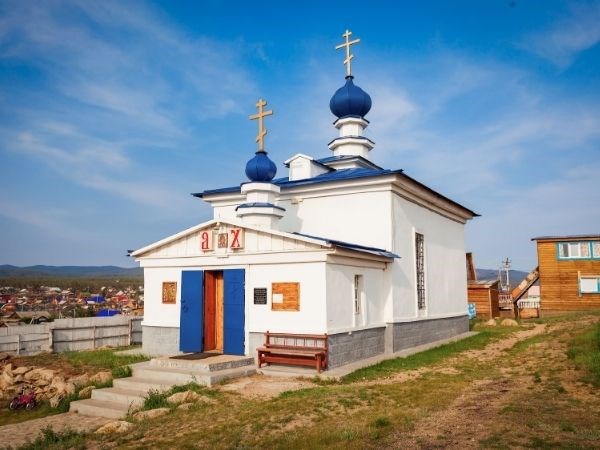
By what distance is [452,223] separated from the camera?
883 inches

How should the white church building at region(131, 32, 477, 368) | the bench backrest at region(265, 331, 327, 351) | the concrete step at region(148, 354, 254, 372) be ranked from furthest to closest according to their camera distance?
the white church building at region(131, 32, 477, 368)
the bench backrest at region(265, 331, 327, 351)
the concrete step at region(148, 354, 254, 372)

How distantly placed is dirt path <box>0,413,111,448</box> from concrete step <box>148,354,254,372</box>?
2333mm

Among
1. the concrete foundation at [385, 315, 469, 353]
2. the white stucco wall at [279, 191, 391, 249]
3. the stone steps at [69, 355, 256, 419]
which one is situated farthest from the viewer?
the white stucco wall at [279, 191, 391, 249]

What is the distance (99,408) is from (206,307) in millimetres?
4769

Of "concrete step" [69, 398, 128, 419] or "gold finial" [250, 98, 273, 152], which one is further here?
"gold finial" [250, 98, 273, 152]

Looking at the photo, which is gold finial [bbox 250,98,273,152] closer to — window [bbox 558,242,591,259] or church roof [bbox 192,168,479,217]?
church roof [bbox 192,168,479,217]

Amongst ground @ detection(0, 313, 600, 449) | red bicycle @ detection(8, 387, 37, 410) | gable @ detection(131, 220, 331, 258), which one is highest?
gable @ detection(131, 220, 331, 258)

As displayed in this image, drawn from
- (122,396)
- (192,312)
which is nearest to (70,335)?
(192,312)

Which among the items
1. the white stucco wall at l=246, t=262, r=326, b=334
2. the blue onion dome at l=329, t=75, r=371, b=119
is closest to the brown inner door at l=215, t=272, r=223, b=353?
the white stucco wall at l=246, t=262, r=326, b=334

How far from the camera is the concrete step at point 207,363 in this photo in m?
12.1

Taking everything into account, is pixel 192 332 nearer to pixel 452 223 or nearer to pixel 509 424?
pixel 509 424

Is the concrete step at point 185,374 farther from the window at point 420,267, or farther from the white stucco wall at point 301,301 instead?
the window at point 420,267

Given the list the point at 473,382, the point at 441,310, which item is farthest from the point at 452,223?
the point at 473,382

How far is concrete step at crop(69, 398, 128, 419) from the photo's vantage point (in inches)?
416
